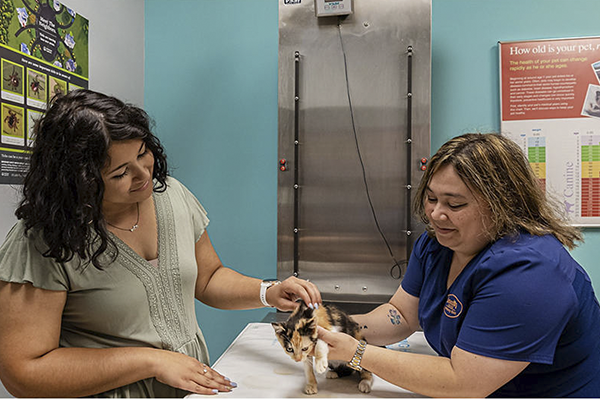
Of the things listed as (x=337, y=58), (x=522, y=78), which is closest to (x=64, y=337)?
(x=337, y=58)

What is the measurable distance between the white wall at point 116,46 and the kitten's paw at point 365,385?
A: 1.95 m

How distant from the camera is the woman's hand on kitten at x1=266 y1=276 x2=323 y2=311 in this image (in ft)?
4.09

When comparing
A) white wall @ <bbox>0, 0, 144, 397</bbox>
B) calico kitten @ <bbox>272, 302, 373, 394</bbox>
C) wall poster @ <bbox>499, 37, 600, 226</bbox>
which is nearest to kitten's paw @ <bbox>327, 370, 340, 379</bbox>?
calico kitten @ <bbox>272, 302, 373, 394</bbox>

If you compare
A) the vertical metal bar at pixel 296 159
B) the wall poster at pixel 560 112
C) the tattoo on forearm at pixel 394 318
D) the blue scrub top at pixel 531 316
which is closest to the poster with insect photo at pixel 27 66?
the vertical metal bar at pixel 296 159

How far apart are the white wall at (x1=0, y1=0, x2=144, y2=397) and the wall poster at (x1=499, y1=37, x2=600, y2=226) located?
2122 millimetres

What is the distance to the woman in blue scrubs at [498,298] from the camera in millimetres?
913

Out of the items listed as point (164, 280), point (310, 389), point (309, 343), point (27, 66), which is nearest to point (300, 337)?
point (309, 343)

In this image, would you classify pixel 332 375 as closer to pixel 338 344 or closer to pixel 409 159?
pixel 338 344

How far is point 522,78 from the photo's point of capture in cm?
223

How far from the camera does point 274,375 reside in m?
1.18

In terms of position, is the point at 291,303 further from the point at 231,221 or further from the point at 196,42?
the point at 196,42

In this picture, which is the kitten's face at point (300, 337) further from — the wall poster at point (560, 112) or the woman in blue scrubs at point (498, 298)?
the wall poster at point (560, 112)

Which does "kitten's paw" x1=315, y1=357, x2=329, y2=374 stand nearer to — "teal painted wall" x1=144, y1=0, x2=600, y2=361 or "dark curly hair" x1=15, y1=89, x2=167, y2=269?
"dark curly hair" x1=15, y1=89, x2=167, y2=269

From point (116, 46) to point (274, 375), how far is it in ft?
6.75
